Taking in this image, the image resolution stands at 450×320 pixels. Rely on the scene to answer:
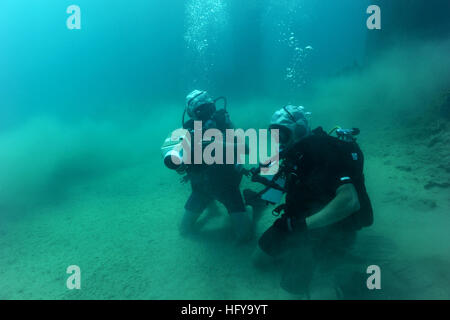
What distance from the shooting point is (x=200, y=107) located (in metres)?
4.43

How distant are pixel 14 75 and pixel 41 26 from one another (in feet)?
57.2

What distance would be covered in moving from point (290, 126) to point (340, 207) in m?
1.13

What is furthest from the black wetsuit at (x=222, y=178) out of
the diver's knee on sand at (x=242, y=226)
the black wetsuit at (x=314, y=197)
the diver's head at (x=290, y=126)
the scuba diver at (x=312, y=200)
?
the diver's head at (x=290, y=126)

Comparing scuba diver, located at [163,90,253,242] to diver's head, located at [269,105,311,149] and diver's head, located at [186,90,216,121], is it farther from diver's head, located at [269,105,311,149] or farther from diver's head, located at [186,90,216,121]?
diver's head, located at [269,105,311,149]

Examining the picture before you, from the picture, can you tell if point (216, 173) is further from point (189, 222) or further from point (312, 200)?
point (312, 200)

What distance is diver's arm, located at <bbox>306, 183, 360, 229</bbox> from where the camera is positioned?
2.49m

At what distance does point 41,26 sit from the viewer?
77312mm

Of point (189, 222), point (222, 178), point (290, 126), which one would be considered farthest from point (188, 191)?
point (290, 126)

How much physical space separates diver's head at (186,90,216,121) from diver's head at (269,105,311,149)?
5.20 ft

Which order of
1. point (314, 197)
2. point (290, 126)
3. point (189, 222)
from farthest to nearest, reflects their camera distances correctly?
point (189, 222), point (290, 126), point (314, 197)

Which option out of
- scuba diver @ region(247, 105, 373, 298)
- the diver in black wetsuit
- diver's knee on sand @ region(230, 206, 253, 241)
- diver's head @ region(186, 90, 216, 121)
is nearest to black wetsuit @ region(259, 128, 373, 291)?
scuba diver @ region(247, 105, 373, 298)

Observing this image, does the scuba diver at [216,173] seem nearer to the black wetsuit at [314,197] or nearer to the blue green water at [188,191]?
the blue green water at [188,191]

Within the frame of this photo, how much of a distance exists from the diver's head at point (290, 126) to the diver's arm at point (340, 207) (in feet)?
2.85
